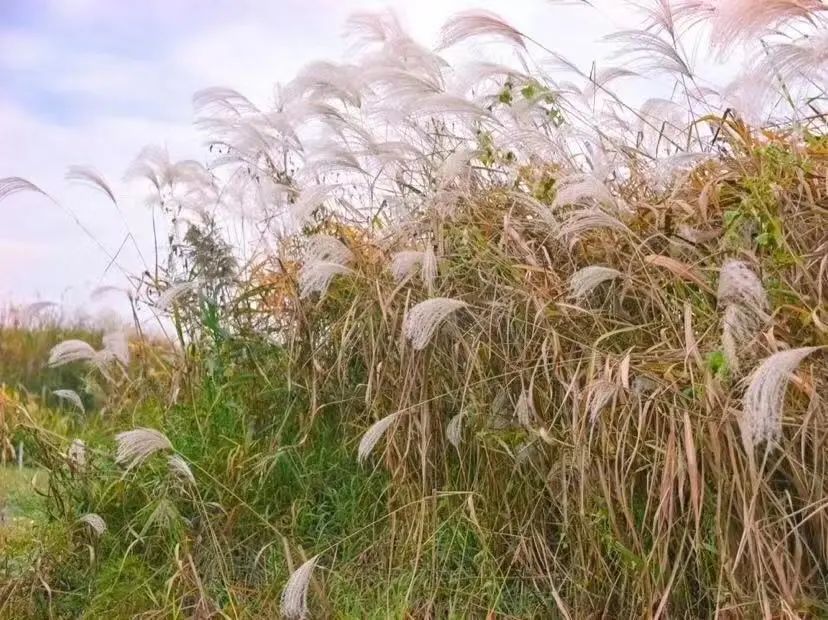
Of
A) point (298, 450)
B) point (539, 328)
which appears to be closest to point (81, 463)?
point (298, 450)

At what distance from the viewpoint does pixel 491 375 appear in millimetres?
3467

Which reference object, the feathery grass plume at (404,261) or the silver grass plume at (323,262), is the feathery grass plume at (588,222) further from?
the silver grass plume at (323,262)

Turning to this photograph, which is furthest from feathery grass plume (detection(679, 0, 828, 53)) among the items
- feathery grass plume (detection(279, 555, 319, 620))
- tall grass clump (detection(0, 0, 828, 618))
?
feathery grass plume (detection(279, 555, 319, 620))

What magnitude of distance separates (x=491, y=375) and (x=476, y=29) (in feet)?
3.95

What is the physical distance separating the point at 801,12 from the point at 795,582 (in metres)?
1.62

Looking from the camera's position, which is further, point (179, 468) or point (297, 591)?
point (179, 468)

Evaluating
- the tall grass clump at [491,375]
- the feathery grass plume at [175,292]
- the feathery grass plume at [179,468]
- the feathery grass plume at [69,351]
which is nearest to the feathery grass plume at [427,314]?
the tall grass clump at [491,375]

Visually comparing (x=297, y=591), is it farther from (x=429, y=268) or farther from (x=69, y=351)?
(x=69, y=351)

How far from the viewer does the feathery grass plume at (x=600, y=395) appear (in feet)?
Result: 9.24

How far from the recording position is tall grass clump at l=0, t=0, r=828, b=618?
114 inches

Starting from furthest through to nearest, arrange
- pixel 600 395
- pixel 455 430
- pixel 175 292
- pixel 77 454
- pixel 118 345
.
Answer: pixel 118 345 < pixel 77 454 < pixel 175 292 < pixel 455 430 < pixel 600 395

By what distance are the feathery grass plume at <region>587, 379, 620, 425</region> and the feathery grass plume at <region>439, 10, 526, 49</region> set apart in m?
1.41

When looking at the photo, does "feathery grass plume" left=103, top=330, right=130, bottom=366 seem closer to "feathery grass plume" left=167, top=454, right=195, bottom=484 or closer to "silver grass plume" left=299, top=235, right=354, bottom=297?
"feathery grass plume" left=167, top=454, right=195, bottom=484

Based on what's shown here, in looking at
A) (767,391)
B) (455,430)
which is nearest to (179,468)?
(455,430)
